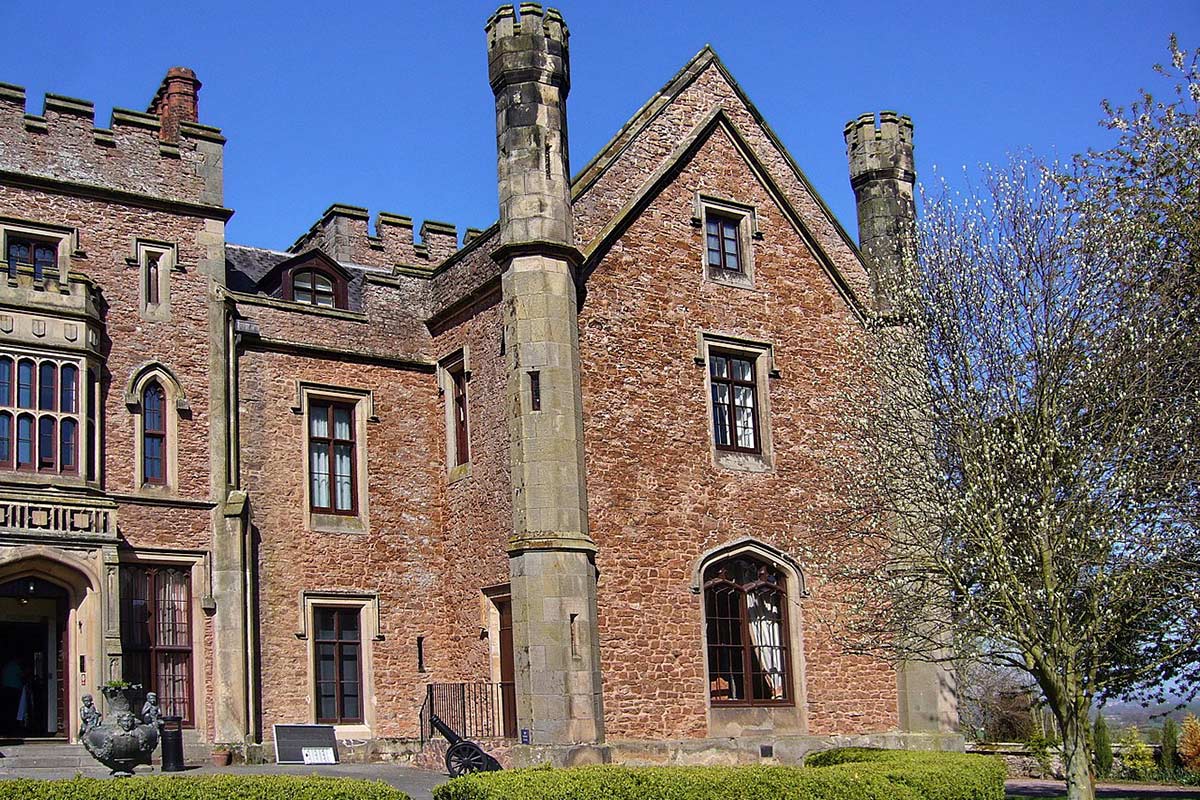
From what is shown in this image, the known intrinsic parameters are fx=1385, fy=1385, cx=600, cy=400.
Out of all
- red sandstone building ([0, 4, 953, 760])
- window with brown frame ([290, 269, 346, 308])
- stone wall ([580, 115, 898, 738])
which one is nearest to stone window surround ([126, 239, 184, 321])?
red sandstone building ([0, 4, 953, 760])

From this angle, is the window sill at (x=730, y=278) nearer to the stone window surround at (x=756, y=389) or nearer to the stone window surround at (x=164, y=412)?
the stone window surround at (x=756, y=389)

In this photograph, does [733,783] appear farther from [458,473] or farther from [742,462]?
[458,473]

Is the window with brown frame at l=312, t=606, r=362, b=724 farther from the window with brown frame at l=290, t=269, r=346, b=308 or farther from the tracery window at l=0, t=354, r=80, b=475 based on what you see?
the window with brown frame at l=290, t=269, r=346, b=308

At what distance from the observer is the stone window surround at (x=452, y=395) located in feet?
79.8

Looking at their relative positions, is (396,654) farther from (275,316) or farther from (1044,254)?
(1044,254)

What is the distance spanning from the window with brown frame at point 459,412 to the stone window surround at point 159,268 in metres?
5.10

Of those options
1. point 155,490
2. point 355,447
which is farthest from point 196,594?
Answer: point 355,447

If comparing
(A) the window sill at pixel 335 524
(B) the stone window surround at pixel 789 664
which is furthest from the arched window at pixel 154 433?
(B) the stone window surround at pixel 789 664

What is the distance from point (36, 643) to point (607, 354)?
10516 mm

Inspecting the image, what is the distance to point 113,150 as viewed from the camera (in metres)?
23.2

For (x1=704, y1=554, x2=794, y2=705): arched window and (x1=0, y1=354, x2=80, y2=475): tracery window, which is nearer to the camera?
(x1=0, y1=354, x2=80, y2=475): tracery window

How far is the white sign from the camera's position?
22114mm

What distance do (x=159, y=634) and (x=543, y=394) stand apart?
7.17 meters

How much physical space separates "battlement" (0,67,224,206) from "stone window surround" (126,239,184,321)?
89 cm
